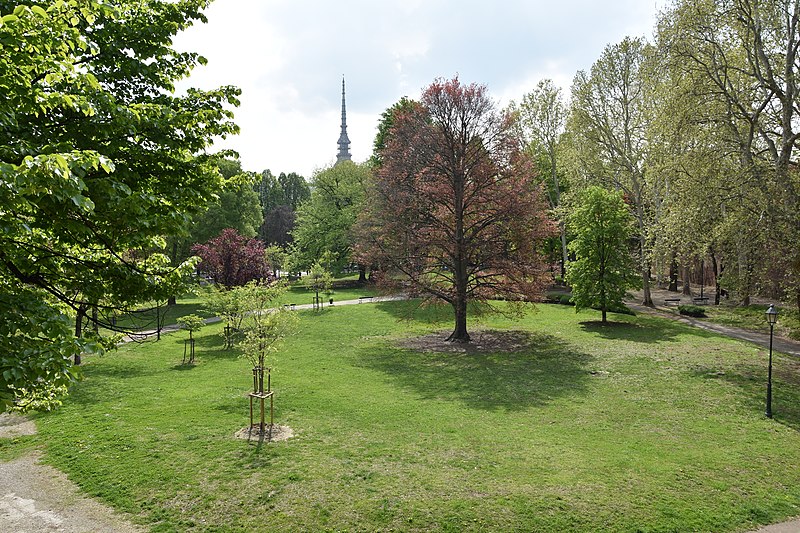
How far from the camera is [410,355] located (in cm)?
2103

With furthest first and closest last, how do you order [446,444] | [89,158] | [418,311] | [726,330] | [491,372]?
[418,311] → [726,330] → [491,372] → [446,444] → [89,158]

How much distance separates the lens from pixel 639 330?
Answer: 1030 inches

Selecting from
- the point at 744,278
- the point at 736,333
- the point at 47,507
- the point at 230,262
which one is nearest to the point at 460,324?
the point at 744,278

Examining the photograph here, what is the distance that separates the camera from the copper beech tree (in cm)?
2245

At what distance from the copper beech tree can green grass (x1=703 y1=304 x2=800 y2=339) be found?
935cm

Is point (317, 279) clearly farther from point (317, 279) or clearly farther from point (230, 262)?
point (230, 262)

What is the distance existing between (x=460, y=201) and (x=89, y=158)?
19.7 meters

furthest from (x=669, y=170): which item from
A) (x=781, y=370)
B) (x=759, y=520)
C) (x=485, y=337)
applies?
(x=759, y=520)

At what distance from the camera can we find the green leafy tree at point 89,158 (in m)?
4.69

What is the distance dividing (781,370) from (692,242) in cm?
547

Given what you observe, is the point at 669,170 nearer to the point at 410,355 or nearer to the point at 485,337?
the point at 485,337

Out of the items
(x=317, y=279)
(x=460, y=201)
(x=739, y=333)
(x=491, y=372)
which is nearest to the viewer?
(x=491, y=372)

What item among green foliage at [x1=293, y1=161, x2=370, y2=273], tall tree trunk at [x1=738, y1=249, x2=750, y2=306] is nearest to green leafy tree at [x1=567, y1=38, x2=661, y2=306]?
tall tree trunk at [x1=738, y1=249, x2=750, y2=306]

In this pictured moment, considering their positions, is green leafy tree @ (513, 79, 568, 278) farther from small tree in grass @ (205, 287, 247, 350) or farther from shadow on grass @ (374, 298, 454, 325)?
small tree in grass @ (205, 287, 247, 350)
